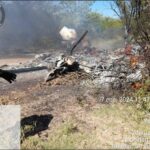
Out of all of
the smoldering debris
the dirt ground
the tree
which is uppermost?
the tree

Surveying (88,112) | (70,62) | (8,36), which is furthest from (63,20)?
(88,112)

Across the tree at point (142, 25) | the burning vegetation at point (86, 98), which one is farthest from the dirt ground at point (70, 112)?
the tree at point (142, 25)

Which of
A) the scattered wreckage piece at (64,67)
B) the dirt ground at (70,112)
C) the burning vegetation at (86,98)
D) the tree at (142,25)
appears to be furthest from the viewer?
the scattered wreckage piece at (64,67)

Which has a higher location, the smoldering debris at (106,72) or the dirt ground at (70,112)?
the smoldering debris at (106,72)

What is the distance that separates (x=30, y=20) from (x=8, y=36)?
5.04m

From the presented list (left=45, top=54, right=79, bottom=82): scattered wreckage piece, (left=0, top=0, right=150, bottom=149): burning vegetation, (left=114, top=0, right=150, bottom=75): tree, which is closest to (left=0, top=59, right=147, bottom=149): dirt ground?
(left=0, top=0, right=150, bottom=149): burning vegetation

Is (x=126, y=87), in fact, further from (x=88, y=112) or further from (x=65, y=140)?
(x=65, y=140)

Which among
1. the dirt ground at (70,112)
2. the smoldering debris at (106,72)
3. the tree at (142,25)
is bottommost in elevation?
the dirt ground at (70,112)

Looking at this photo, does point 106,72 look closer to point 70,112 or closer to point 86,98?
point 86,98

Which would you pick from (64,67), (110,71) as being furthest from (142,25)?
(64,67)

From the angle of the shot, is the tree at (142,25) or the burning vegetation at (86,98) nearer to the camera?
the burning vegetation at (86,98)

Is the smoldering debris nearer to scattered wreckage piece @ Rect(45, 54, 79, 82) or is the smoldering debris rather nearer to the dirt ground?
scattered wreckage piece @ Rect(45, 54, 79, 82)

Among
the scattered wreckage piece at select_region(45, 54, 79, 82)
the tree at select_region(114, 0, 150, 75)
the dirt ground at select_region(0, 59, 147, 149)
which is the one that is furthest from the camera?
the scattered wreckage piece at select_region(45, 54, 79, 82)

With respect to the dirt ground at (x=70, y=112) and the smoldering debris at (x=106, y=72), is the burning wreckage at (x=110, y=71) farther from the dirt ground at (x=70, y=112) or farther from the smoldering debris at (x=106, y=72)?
the dirt ground at (x=70, y=112)
